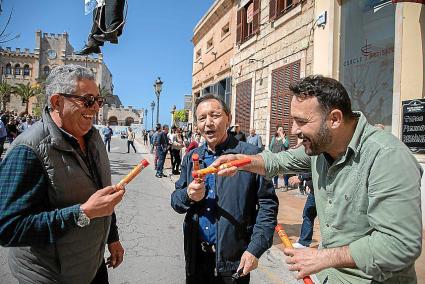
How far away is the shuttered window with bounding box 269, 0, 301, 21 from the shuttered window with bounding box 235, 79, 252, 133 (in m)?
3.05

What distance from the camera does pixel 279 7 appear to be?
1223cm

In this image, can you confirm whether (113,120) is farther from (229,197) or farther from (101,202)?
(101,202)

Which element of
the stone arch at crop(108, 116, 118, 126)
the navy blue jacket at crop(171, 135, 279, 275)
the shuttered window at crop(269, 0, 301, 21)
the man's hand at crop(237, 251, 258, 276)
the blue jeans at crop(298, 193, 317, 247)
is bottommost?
the blue jeans at crop(298, 193, 317, 247)

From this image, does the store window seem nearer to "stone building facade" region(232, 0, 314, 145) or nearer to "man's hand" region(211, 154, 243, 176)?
"stone building facade" region(232, 0, 314, 145)

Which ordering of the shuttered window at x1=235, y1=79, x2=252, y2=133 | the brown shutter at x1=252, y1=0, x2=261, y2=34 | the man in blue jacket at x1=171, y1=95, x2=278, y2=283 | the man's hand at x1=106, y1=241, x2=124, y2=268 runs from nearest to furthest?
the man in blue jacket at x1=171, y1=95, x2=278, y2=283 < the man's hand at x1=106, y1=241, x2=124, y2=268 < the brown shutter at x1=252, y1=0, x2=261, y2=34 < the shuttered window at x1=235, y1=79, x2=252, y2=133

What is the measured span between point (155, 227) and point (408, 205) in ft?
17.0

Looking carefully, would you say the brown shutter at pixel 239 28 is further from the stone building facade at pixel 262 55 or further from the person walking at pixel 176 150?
the person walking at pixel 176 150

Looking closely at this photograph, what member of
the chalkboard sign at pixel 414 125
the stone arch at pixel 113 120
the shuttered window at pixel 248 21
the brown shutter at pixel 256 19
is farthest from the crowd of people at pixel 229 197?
the stone arch at pixel 113 120

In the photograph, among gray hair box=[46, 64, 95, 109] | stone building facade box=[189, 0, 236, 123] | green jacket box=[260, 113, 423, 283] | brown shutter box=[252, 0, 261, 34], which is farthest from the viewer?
stone building facade box=[189, 0, 236, 123]

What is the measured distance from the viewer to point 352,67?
29.6ft

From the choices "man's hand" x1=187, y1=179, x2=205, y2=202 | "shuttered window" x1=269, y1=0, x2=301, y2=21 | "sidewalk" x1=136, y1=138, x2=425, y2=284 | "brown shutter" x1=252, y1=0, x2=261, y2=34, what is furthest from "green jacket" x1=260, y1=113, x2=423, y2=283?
"brown shutter" x1=252, y1=0, x2=261, y2=34

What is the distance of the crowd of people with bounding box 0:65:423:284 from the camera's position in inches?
54.8

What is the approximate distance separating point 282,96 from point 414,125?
581cm

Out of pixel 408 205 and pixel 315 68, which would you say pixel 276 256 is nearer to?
pixel 408 205
